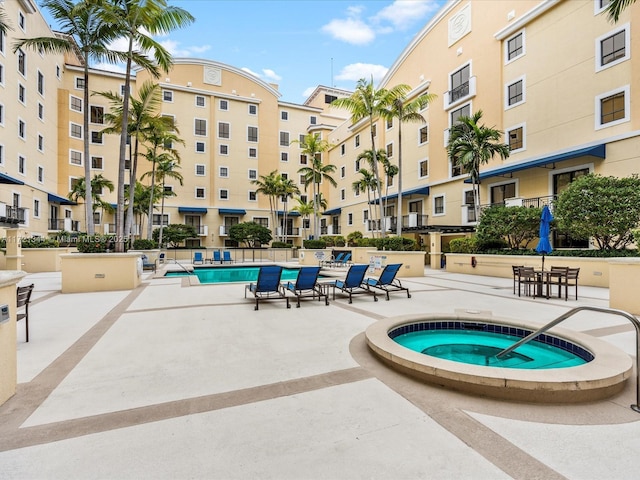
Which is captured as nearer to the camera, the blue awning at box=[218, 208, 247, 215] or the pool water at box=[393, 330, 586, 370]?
the pool water at box=[393, 330, 586, 370]

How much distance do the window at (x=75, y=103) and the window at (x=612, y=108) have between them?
134ft

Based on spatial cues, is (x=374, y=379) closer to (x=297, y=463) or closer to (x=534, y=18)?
(x=297, y=463)

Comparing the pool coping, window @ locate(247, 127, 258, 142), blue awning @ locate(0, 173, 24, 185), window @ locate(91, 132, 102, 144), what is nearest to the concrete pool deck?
the pool coping

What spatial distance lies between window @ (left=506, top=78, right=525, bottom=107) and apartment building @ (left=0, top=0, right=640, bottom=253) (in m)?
0.11

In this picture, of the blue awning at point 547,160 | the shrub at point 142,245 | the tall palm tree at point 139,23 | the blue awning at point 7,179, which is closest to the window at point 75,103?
the blue awning at point 7,179

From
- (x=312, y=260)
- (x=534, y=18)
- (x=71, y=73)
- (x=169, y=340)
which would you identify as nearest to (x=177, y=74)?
(x=71, y=73)

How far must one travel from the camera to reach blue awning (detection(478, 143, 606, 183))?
14.9 meters

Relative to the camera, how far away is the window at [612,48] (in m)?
14.6

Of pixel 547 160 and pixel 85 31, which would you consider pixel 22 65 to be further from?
pixel 547 160

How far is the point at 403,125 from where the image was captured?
29.0 meters

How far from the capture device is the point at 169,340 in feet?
17.5

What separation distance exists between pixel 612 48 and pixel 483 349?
59.7 feet

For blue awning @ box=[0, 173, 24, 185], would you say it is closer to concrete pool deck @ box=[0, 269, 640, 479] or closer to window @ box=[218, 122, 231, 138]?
concrete pool deck @ box=[0, 269, 640, 479]

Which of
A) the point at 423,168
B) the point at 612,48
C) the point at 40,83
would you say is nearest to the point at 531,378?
the point at 612,48
